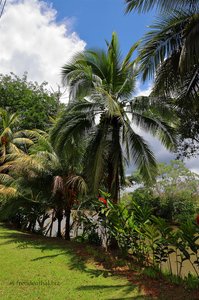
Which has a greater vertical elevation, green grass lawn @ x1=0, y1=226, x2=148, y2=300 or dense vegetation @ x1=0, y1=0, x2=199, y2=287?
dense vegetation @ x1=0, y1=0, x2=199, y2=287

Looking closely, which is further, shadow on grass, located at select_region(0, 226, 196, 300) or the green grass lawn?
shadow on grass, located at select_region(0, 226, 196, 300)

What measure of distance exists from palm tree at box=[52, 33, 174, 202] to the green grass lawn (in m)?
2.73

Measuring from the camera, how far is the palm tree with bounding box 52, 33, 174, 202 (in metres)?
10.2

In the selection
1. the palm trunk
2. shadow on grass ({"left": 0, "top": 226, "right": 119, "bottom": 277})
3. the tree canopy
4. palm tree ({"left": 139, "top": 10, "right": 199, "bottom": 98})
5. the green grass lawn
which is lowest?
the green grass lawn

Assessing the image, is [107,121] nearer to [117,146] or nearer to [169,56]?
[117,146]

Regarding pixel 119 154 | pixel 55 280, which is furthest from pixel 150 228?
pixel 119 154

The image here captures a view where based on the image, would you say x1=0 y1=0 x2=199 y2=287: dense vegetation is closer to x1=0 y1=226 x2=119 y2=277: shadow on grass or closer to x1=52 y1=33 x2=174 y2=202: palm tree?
x1=52 y1=33 x2=174 y2=202: palm tree

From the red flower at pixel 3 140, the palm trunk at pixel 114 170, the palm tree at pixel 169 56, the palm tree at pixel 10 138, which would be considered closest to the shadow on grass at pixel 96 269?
the palm trunk at pixel 114 170

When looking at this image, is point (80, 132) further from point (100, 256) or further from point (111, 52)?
point (100, 256)

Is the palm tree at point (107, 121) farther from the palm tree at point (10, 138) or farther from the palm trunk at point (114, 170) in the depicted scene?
the palm tree at point (10, 138)

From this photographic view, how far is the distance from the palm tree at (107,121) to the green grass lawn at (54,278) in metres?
2.73

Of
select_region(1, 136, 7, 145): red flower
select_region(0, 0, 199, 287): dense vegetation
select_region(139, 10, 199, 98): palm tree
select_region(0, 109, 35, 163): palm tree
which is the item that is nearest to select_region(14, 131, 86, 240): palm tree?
select_region(0, 0, 199, 287): dense vegetation

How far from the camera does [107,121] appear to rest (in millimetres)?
10688

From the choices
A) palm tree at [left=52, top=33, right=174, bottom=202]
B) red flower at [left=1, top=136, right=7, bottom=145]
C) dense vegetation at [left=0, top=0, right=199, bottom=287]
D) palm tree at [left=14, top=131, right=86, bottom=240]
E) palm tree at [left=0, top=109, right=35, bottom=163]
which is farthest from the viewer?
red flower at [left=1, top=136, right=7, bottom=145]
